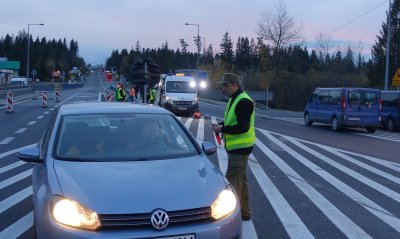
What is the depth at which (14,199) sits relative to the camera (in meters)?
8.00

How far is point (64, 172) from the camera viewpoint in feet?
16.0

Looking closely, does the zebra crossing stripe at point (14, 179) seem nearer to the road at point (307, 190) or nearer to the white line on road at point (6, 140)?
the road at point (307, 190)

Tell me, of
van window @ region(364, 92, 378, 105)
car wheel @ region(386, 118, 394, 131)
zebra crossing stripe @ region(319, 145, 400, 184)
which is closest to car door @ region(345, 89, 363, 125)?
van window @ region(364, 92, 378, 105)

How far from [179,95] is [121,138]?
24.5 metres

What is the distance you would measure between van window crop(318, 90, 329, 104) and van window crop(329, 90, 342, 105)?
0.32 metres

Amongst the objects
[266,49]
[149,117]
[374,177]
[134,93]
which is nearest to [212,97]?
[266,49]

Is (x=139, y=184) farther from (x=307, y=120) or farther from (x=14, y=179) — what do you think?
(x=307, y=120)

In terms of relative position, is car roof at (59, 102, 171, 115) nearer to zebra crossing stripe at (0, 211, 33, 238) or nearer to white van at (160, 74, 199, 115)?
zebra crossing stripe at (0, 211, 33, 238)

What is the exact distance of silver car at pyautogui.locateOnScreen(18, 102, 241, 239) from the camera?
420 centimetres

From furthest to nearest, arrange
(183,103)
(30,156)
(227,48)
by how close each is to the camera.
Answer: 1. (227,48)
2. (183,103)
3. (30,156)

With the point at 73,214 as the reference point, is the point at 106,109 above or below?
above

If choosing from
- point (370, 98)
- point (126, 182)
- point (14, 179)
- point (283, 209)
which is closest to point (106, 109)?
point (126, 182)

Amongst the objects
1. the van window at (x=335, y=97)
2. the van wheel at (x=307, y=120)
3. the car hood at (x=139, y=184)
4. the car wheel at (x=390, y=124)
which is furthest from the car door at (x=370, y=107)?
the car hood at (x=139, y=184)

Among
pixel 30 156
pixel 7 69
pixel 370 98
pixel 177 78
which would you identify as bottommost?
pixel 30 156
